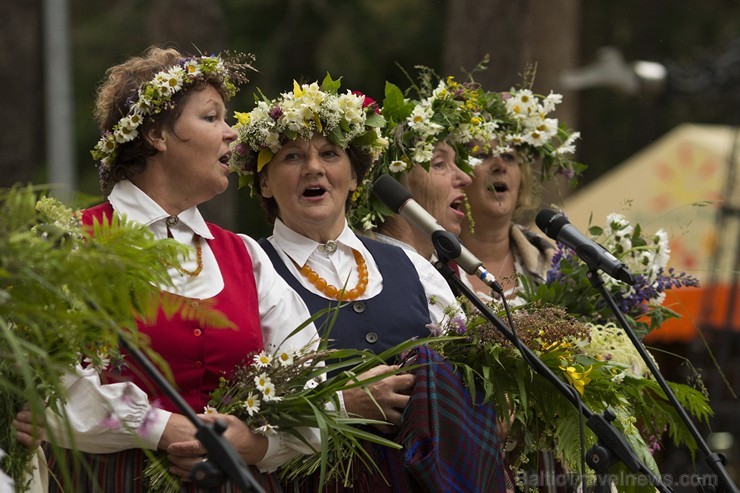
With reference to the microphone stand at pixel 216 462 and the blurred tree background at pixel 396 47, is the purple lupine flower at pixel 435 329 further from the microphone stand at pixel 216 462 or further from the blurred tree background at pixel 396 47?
the blurred tree background at pixel 396 47

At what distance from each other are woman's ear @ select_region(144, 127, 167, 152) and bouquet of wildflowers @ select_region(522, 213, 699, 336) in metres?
1.68

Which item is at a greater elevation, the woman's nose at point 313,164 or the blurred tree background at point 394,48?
the blurred tree background at point 394,48

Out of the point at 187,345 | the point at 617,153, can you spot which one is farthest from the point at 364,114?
the point at 617,153

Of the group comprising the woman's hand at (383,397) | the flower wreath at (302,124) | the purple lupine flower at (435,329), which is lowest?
the woman's hand at (383,397)

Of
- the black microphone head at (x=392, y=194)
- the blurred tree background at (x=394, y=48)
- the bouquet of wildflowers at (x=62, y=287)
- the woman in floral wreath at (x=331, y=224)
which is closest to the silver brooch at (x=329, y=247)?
the woman in floral wreath at (x=331, y=224)

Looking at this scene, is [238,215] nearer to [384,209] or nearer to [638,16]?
[638,16]

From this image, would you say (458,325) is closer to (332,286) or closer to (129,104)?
(332,286)

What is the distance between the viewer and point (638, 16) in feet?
69.7

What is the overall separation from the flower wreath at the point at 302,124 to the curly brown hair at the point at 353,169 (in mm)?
20

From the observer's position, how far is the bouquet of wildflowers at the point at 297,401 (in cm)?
375

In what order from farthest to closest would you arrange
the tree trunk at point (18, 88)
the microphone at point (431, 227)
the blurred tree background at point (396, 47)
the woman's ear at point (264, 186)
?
the tree trunk at point (18, 88) → the blurred tree background at point (396, 47) → the woman's ear at point (264, 186) → the microphone at point (431, 227)

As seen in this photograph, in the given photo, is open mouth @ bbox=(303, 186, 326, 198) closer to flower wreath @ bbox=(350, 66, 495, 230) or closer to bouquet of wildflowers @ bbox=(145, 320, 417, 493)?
flower wreath @ bbox=(350, 66, 495, 230)

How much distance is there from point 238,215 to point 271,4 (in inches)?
118

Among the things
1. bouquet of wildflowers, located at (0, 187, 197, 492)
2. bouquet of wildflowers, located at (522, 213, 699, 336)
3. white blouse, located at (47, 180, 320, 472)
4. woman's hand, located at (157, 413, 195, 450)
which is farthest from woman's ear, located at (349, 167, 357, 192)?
bouquet of wildflowers, located at (0, 187, 197, 492)
